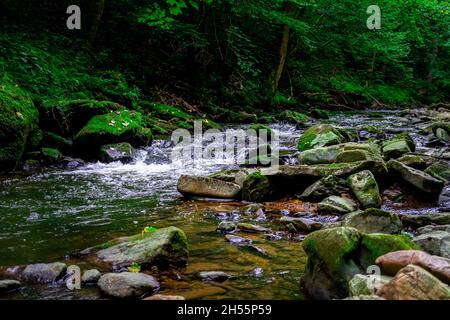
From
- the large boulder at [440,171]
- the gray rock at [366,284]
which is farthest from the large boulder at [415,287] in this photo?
the large boulder at [440,171]

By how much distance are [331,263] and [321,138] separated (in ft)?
23.3

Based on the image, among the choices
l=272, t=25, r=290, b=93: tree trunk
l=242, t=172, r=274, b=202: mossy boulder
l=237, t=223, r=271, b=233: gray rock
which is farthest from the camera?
l=272, t=25, r=290, b=93: tree trunk

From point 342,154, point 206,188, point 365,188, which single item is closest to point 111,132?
point 206,188

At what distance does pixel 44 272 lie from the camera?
3627mm

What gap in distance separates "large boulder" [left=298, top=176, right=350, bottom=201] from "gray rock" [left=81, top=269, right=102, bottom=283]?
371 centimetres

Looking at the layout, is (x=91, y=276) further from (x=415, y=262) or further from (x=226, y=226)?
(x=415, y=262)

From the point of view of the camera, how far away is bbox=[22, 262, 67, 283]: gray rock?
357 cm

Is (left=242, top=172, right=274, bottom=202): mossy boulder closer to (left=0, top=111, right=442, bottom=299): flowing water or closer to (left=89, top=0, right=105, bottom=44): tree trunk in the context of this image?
(left=0, top=111, right=442, bottom=299): flowing water

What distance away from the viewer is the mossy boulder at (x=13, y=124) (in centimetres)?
816

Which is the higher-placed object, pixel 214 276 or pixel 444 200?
pixel 444 200

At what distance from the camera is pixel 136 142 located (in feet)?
35.7

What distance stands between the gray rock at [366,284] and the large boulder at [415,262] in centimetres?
9

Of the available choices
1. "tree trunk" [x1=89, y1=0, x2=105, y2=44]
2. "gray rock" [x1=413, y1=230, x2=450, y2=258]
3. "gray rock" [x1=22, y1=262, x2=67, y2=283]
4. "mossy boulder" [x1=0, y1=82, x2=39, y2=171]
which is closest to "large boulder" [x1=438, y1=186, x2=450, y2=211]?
"gray rock" [x1=413, y1=230, x2=450, y2=258]

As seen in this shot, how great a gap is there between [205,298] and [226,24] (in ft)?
56.9
